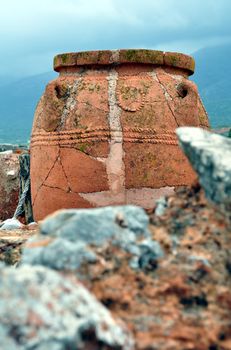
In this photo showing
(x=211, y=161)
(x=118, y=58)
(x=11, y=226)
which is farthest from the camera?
(x=11, y=226)

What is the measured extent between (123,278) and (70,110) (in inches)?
170

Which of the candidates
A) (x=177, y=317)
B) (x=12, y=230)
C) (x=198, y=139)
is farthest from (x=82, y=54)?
(x=177, y=317)

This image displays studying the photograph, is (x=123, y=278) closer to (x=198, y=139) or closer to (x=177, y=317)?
(x=177, y=317)

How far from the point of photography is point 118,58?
6.55 metres

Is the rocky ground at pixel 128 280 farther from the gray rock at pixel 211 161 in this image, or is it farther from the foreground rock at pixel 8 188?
the foreground rock at pixel 8 188

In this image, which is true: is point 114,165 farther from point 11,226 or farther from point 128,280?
point 128,280

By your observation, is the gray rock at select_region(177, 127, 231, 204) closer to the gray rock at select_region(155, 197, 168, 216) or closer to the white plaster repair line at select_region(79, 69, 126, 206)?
the gray rock at select_region(155, 197, 168, 216)

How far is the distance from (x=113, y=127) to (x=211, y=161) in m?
3.96

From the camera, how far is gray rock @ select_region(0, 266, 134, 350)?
2.10 metres

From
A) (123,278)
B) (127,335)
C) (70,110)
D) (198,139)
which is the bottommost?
(127,335)

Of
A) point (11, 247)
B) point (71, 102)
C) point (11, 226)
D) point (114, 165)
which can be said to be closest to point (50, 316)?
point (11, 247)

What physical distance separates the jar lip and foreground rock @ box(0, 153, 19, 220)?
250 cm

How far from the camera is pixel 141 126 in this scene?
6527mm

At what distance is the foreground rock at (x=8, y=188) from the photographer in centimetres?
901
